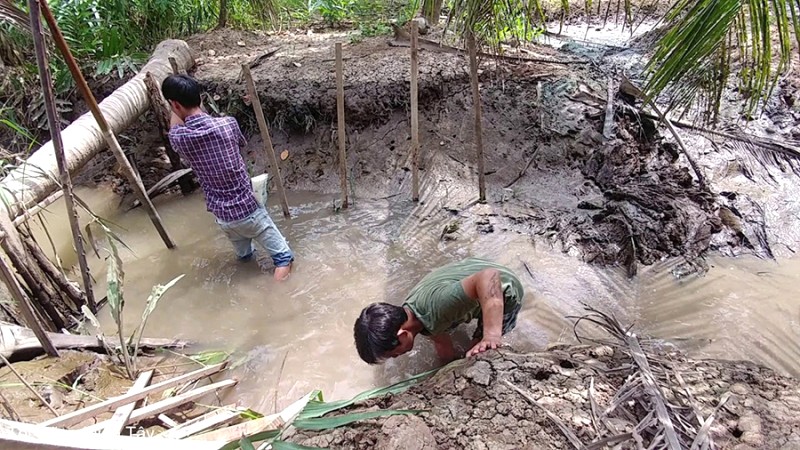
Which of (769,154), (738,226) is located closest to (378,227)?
(738,226)

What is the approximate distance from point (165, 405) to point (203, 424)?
359 millimetres

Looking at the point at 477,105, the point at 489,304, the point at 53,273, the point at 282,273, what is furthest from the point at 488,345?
the point at 53,273

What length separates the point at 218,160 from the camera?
3.24 m

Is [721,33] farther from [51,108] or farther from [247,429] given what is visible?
[51,108]

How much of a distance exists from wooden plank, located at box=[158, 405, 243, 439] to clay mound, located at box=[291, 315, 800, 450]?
0.71m

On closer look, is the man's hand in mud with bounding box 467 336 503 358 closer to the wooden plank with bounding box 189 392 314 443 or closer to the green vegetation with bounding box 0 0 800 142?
the wooden plank with bounding box 189 392 314 443

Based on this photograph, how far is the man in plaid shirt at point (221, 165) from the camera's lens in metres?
3.12

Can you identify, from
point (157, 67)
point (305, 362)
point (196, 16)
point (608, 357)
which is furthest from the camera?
point (196, 16)

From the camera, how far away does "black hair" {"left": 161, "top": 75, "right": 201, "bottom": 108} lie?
119 inches

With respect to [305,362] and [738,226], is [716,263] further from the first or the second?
[305,362]

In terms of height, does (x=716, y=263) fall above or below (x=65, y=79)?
below

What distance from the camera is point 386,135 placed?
4957mm

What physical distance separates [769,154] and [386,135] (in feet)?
11.5

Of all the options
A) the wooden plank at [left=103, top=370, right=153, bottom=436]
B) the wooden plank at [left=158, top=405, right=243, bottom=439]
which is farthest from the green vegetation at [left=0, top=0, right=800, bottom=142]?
the wooden plank at [left=158, top=405, right=243, bottom=439]
